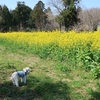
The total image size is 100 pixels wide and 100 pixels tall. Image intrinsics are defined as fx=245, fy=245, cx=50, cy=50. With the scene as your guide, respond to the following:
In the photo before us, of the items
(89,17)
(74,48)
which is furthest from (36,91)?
(89,17)

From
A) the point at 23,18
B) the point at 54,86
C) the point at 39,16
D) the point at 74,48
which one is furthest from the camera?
the point at 23,18

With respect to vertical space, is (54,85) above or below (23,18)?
below

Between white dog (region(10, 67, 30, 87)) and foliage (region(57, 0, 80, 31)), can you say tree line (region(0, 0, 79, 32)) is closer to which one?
foliage (region(57, 0, 80, 31))

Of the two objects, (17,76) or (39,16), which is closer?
(17,76)

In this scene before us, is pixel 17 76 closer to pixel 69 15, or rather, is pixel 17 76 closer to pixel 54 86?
pixel 54 86

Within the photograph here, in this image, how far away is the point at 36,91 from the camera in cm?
535

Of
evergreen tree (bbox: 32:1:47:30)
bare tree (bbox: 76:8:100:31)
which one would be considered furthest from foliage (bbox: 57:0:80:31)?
bare tree (bbox: 76:8:100:31)

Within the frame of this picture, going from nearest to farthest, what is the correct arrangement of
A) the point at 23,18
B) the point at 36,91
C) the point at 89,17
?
the point at 36,91 < the point at 23,18 < the point at 89,17

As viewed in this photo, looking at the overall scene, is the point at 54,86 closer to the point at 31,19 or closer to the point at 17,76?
the point at 17,76

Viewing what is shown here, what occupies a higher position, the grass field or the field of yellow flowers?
the field of yellow flowers

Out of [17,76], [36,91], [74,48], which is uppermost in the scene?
[74,48]

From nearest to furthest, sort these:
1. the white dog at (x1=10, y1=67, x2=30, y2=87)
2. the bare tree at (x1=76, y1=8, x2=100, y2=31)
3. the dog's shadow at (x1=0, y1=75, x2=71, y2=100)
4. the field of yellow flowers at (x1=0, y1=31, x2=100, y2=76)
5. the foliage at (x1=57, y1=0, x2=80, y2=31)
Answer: the dog's shadow at (x1=0, y1=75, x2=71, y2=100) < the white dog at (x1=10, y1=67, x2=30, y2=87) < the field of yellow flowers at (x1=0, y1=31, x2=100, y2=76) < the foliage at (x1=57, y1=0, x2=80, y2=31) < the bare tree at (x1=76, y1=8, x2=100, y2=31)

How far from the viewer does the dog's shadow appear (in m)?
5.02

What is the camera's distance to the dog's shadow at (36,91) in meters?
5.02
